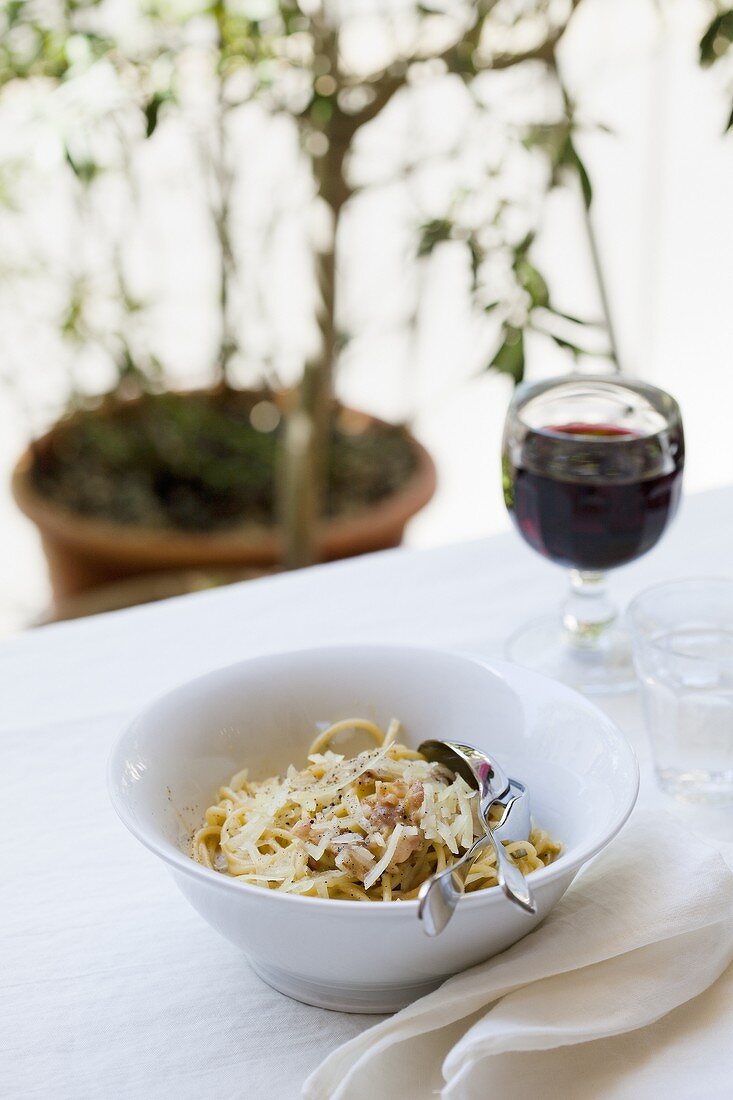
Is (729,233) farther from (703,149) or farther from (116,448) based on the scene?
(116,448)

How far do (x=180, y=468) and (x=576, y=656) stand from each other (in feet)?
4.66

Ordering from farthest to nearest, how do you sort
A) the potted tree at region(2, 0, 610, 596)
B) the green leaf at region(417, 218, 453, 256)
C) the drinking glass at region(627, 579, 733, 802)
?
the potted tree at region(2, 0, 610, 596) → the green leaf at region(417, 218, 453, 256) → the drinking glass at region(627, 579, 733, 802)

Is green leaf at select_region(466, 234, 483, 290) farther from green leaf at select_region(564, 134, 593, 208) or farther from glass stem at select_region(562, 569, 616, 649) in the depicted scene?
glass stem at select_region(562, 569, 616, 649)

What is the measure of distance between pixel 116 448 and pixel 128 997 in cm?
170

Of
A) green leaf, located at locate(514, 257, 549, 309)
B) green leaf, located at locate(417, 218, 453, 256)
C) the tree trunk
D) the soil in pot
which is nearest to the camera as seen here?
green leaf, located at locate(514, 257, 549, 309)

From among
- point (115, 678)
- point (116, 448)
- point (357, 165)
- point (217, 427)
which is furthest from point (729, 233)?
point (115, 678)

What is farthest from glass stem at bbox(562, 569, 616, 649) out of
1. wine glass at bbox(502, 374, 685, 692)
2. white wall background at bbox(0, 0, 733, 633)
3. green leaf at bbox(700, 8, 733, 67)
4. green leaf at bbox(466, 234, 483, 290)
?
white wall background at bbox(0, 0, 733, 633)

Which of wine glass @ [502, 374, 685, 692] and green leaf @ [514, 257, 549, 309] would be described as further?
green leaf @ [514, 257, 549, 309]

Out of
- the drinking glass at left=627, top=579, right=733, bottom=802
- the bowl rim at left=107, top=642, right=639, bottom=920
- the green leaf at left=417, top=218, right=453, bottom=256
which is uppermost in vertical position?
the green leaf at left=417, top=218, right=453, bottom=256

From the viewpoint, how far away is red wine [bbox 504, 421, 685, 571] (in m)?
0.93

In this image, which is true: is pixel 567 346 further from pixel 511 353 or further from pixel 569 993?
pixel 569 993

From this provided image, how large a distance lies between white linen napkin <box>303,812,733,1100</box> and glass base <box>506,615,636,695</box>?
0.28 m

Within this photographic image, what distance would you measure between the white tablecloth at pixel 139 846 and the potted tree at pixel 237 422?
55 cm

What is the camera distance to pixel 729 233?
3.24 m
